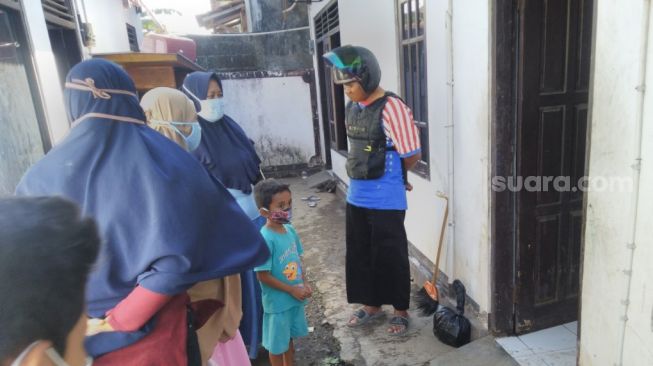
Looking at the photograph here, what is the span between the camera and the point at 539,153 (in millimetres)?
Answer: 2428

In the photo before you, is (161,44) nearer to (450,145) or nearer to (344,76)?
(344,76)

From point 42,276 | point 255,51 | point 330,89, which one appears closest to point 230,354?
point 42,276

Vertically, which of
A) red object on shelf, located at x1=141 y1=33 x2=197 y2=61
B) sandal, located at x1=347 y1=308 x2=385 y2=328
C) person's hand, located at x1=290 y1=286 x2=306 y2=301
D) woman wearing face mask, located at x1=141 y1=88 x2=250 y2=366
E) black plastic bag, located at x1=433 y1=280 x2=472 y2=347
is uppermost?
red object on shelf, located at x1=141 y1=33 x2=197 y2=61

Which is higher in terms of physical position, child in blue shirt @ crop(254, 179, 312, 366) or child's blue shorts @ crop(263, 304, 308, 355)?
child in blue shirt @ crop(254, 179, 312, 366)

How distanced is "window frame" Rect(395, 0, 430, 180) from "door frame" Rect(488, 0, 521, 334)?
987 mm

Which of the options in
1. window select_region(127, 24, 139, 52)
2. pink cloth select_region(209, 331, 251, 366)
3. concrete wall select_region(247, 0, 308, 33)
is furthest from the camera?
concrete wall select_region(247, 0, 308, 33)

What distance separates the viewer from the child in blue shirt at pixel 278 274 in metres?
2.28

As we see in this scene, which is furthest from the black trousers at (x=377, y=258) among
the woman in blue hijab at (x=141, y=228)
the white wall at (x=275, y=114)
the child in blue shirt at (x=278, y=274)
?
the white wall at (x=275, y=114)

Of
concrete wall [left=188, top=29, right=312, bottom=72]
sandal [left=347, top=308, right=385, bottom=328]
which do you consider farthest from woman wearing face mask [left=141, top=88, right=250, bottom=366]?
concrete wall [left=188, top=29, right=312, bottom=72]

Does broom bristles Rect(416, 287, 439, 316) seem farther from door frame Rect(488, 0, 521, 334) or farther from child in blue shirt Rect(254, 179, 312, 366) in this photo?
child in blue shirt Rect(254, 179, 312, 366)

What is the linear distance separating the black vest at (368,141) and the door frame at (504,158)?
681mm

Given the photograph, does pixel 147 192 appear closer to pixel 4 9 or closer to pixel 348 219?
pixel 348 219

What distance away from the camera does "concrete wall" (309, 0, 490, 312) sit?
8.13 feet

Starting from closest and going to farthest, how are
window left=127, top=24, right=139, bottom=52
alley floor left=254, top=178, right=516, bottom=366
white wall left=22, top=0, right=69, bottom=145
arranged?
alley floor left=254, top=178, right=516, bottom=366 < white wall left=22, top=0, right=69, bottom=145 < window left=127, top=24, right=139, bottom=52
